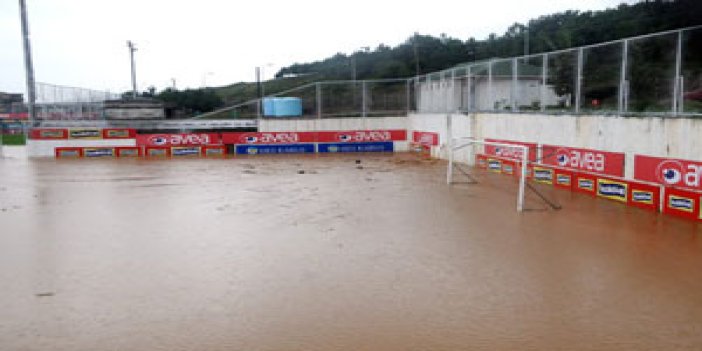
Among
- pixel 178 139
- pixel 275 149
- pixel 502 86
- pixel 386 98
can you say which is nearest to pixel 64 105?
pixel 178 139

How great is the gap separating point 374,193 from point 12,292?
1032cm

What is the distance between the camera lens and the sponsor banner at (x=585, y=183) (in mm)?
15617

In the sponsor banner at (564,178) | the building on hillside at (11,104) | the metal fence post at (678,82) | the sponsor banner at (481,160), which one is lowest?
the sponsor banner at (564,178)

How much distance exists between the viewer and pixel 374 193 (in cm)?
1652

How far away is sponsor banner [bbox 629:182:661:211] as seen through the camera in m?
13.4

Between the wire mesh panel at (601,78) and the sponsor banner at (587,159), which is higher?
the wire mesh panel at (601,78)

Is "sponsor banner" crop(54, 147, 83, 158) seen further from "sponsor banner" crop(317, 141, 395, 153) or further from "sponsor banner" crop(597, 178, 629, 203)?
"sponsor banner" crop(597, 178, 629, 203)

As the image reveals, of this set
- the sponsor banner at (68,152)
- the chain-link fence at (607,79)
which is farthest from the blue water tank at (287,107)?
the chain-link fence at (607,79)

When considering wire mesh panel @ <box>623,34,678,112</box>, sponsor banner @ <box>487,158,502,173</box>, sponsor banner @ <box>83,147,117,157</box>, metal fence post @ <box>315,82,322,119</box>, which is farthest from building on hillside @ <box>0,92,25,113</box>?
wire mesh panel @ <box>623,34,678,112</box>

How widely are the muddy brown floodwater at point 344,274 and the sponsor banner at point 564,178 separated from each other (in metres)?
1.44

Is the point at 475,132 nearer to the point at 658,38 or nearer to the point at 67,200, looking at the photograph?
the point at 658,38

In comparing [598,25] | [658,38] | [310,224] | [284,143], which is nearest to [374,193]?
[310,224]

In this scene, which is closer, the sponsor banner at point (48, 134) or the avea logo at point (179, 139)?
the sponsor banner at point (48, 134)

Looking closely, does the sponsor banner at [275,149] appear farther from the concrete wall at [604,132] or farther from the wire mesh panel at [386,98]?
the concrete wall at [604,132]
